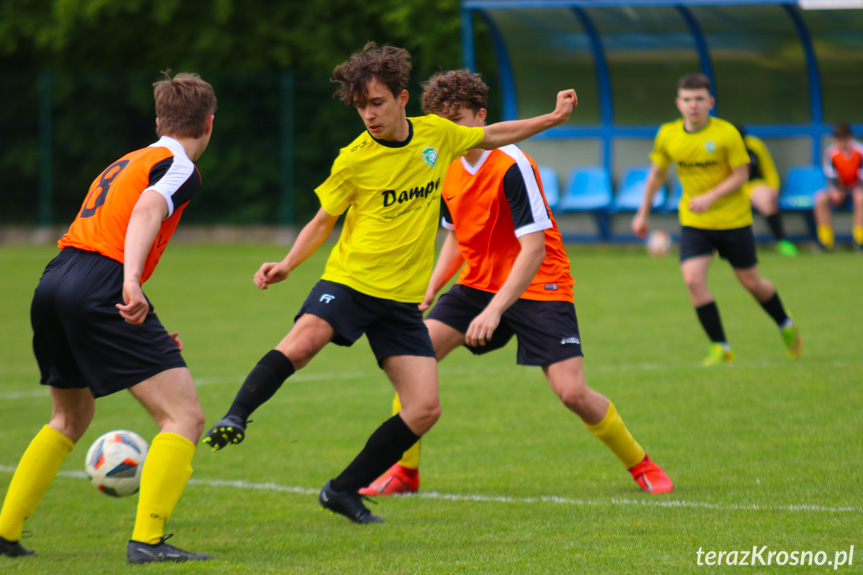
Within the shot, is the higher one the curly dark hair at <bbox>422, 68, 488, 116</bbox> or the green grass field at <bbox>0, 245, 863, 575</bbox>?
the curly dark hair at <bbox>422, 68, 488, 116</bbox>

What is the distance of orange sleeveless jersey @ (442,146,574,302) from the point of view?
4.54 m

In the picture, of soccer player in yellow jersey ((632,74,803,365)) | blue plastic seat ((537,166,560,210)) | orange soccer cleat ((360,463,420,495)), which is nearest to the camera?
orange soccer cleat ((360,463,420,495))

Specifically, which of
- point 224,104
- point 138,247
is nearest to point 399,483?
point 138,247

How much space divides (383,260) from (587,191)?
44.7 feet

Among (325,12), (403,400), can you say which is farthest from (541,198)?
(325,12)

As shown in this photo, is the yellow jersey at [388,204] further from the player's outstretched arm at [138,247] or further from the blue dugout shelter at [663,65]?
the blue dugout shelter at [663,65]

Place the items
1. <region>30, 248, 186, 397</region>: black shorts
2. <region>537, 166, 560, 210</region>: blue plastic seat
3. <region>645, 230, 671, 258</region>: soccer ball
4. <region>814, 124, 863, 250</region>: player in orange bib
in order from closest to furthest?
<region>30, 248, 186, 397</region>: black shorts, <region>814, 124, 863, 250</region>: player in orange bib, <region>645, 230, 671, 258</region>: soccer ball, <region>537, 166, 560, 210</region>: blue plastic seat

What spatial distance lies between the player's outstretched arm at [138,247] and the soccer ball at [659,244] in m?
13.4

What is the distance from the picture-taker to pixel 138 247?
3.52 meters

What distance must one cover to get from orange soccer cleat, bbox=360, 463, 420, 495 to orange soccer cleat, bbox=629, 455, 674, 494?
3.30 feet

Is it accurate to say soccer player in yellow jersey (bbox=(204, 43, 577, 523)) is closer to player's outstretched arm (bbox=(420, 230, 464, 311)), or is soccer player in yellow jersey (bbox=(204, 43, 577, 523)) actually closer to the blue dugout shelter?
player's outstretched arm (bbox=(420, 230, 464, 311))

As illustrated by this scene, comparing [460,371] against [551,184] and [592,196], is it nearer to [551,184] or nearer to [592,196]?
[592,196]

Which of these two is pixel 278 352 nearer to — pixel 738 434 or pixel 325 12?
pixel 738 434

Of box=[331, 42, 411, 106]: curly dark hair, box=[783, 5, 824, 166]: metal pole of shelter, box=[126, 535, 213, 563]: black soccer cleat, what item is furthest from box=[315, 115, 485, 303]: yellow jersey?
box=[783, 5, 824, 166]: metal pole of shelter
